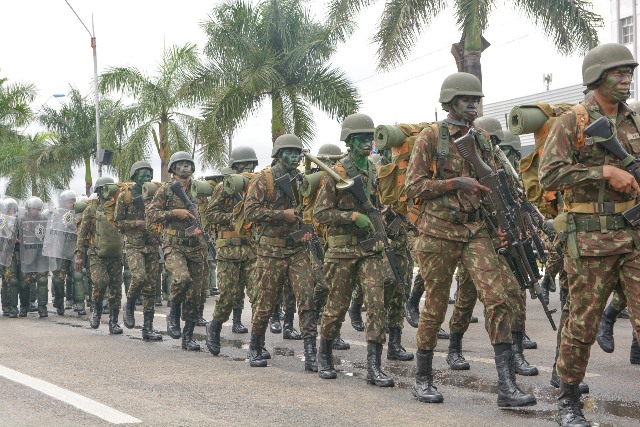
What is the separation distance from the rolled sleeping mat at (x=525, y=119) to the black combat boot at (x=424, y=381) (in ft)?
5.55

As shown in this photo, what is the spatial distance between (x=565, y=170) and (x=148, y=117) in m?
28.1

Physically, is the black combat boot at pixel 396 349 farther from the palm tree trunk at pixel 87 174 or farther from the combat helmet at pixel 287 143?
the palm tree trunk at pixel 87 174

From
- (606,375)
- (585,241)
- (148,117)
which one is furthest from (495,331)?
(148,117)

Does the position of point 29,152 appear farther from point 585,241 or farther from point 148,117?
point 585,241

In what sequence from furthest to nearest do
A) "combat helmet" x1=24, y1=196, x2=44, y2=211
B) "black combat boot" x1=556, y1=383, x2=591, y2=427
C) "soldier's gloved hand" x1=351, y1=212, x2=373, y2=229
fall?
"combat helmet" x1=24, y1=196, x2=44, y2=211 → "soldier's gloved hand" x1=351, y1=212, x2=373, y2=229 → "black combat boot" x1=556, y1=383, x2=591, y2=427

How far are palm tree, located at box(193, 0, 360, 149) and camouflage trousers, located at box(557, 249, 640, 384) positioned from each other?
805 inches

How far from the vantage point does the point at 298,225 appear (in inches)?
378

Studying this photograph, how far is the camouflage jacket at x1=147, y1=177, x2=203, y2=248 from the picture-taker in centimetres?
1159

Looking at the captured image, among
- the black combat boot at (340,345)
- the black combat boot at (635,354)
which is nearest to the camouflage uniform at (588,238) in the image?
the black combat boot at (635,354)

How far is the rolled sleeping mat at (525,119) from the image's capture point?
693 centimetres

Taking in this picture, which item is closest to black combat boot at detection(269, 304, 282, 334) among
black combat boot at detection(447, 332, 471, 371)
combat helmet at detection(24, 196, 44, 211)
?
black combat boot at detection(447, 332, 471, 371)

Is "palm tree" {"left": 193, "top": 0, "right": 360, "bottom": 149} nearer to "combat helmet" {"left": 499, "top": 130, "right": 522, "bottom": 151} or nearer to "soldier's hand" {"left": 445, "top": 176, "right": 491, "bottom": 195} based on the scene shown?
"combat helmet" {"left": 499, "top": 130, "right": 522, "bottom": 151}

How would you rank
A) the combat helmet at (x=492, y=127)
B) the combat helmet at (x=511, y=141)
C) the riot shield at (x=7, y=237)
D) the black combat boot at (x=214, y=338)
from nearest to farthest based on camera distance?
the combat helmet at (x=492, y=127) < the black combat boot at (x=214, y=338) < the combat helmet at (x=511, y=141) < the riot shield at (x=7, y=237)

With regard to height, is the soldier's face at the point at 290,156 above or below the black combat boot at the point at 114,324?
above
